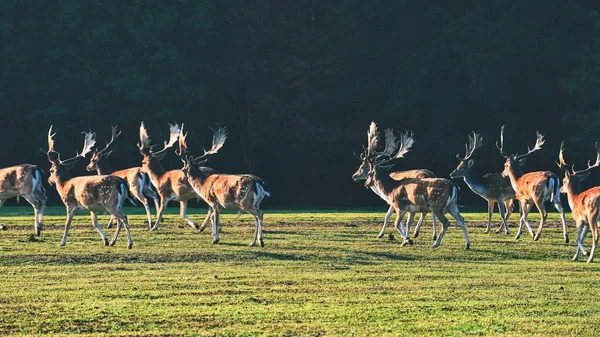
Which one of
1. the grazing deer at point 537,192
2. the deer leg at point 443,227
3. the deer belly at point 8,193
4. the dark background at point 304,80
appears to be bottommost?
the deer leg at point 443,227

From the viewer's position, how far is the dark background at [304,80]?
3819 centimetres

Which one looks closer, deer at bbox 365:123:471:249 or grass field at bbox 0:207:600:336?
grass field at bbox 0:207:600:336

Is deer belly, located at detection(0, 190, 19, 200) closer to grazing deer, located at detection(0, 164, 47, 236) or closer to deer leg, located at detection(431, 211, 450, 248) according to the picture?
grazing deer, located at detection(0, 164, 47, 236)

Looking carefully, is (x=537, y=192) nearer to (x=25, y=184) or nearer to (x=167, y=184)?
(x=167, y=184)

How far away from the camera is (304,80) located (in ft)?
134

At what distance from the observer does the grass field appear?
38.6 ft

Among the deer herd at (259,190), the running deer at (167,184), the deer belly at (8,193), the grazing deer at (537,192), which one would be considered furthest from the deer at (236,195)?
the grazing deer at (537,192)

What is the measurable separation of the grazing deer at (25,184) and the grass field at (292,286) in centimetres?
61

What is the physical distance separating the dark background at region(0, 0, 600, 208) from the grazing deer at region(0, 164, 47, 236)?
15.4 meters

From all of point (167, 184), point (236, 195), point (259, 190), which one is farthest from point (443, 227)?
point (167, 184)

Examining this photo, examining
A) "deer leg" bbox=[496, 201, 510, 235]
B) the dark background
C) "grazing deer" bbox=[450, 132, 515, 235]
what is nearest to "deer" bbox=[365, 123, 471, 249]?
"deer leg" bbox=[496, 201, 510, 235]

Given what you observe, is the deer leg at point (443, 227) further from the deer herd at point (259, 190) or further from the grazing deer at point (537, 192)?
the grazing deer at point (537, 192)

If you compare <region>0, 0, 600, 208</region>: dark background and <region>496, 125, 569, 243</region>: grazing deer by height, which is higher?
<region>0, 0, 600, 208</region>: dark background

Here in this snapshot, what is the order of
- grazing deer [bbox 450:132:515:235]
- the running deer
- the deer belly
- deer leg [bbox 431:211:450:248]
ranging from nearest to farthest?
deer leg [bbox 431:211:450:248]
the deer belly
the running deer
grazing deer [bbox 450:132:515:235]
